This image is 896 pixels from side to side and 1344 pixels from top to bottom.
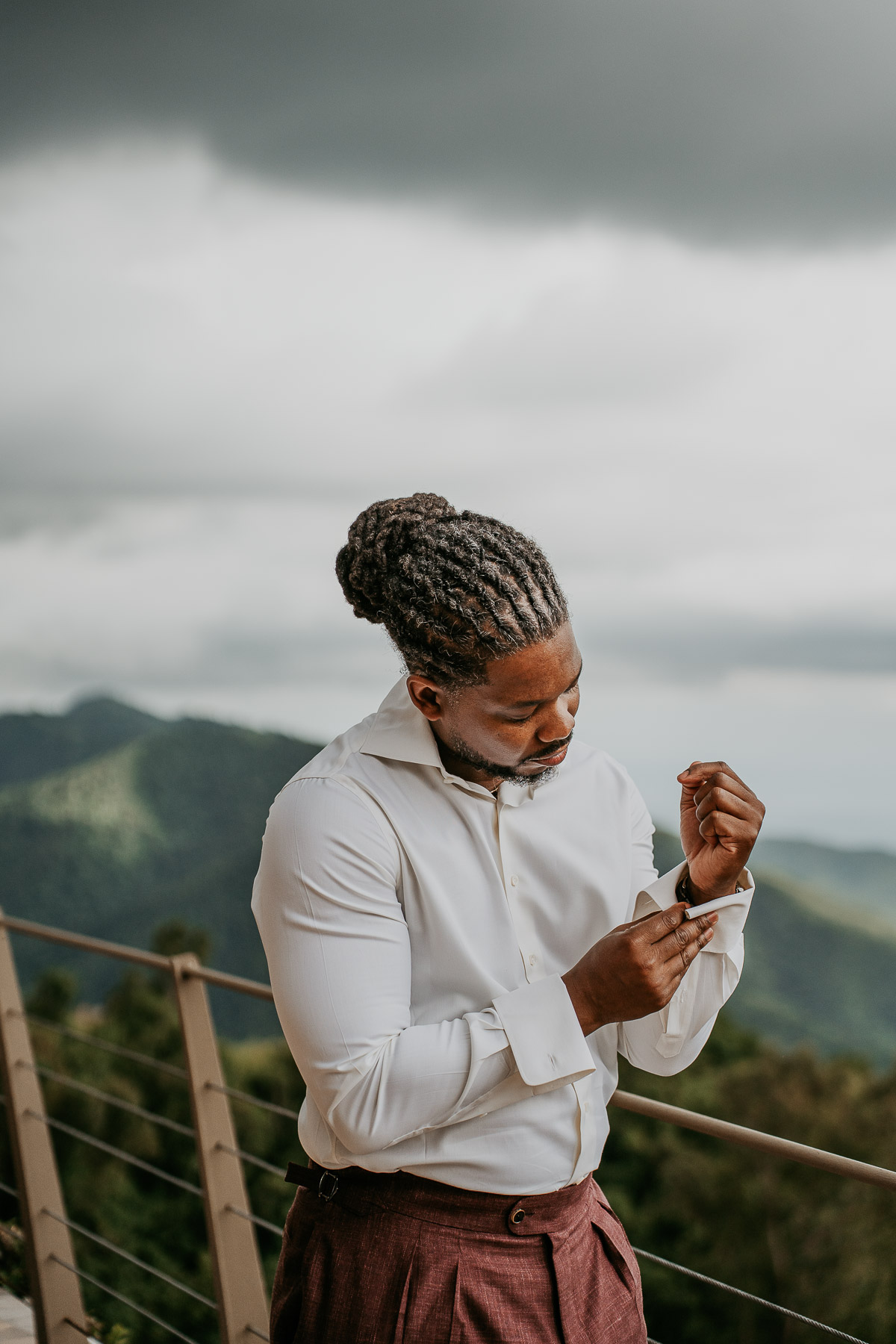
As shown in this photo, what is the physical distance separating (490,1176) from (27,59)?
9.81 metres

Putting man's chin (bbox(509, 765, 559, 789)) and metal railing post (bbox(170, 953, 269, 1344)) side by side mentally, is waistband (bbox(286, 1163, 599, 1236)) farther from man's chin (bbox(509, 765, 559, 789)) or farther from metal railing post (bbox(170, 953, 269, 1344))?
metal railing post (bbox(170, 953, 269, 1344))

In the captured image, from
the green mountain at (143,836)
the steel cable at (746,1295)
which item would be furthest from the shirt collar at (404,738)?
the green mountain at (143,836)

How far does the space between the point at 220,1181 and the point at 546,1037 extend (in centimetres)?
108

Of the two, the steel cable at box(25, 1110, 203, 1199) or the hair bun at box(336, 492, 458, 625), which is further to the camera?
the steel cable at box(25, 1110, 203, 1199)

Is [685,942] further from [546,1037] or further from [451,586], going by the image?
[451,586]

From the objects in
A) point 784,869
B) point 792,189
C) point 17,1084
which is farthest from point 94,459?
point 17,1084

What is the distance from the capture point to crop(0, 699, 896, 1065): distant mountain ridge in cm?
4509

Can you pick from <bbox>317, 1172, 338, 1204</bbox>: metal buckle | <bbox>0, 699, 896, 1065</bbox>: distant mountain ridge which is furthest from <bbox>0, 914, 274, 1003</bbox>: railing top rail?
<bbox>0, 699, 896, 1065</bbox>: distant mountain ridge

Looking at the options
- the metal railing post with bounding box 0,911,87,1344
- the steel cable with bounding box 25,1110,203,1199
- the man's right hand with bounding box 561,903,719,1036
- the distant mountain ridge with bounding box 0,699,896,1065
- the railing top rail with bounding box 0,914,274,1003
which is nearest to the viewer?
the man's right hand with bounding box 561,903,719,1036

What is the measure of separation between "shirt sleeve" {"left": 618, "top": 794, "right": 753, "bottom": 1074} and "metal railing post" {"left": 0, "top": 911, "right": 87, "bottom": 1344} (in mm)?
1318

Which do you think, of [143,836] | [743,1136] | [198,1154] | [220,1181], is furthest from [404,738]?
[143,836]

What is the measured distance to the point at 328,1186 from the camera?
100 cm

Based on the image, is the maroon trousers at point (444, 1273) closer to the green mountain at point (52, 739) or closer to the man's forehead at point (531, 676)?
the man's forehead at point (531, 676)

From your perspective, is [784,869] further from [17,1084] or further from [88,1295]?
[17,1084]
